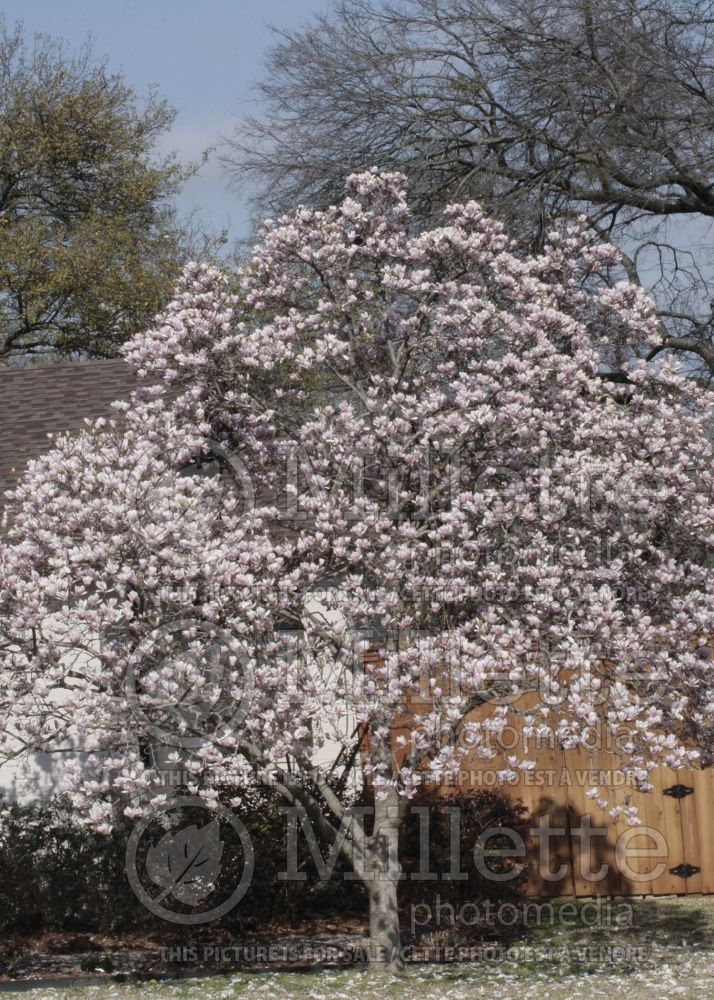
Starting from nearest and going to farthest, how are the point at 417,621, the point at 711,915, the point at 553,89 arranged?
the point at 417,621 < the point at 711,915 < the point at 553,89

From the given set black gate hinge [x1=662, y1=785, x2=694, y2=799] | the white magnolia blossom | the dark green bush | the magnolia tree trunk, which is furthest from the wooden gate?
the white magnolia blossom

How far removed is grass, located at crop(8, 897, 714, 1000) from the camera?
27.3 feet

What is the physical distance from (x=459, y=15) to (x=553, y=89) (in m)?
1.72

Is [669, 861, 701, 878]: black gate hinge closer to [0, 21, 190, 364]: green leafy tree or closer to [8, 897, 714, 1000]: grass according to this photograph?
[8, 897, 714, 1000]: grass

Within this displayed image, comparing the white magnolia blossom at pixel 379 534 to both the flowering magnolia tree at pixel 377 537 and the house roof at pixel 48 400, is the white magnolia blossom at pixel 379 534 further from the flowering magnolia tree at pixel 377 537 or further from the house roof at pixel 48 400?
the house roof at pixel 48 400

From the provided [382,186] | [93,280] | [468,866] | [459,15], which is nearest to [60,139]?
[93,280]

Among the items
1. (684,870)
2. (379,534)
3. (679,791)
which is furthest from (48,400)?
(684,870)

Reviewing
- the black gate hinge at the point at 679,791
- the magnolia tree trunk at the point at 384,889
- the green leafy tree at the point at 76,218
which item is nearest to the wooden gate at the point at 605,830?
the black gate hinge at the point at 679,791

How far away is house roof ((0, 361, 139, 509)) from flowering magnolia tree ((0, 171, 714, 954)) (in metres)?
5.40

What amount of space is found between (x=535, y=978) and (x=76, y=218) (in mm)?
21892

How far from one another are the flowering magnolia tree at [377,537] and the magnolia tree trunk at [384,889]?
22 millimetres

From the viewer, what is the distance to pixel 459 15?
17.1 m

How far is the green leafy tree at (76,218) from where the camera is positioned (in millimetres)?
24422

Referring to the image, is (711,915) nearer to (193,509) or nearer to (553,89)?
(193,509)
